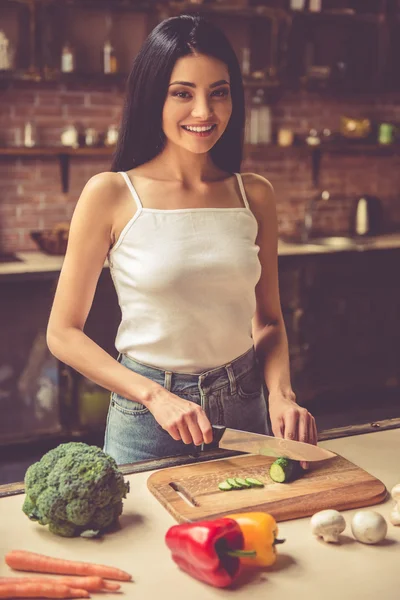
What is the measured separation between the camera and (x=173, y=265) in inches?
67.6

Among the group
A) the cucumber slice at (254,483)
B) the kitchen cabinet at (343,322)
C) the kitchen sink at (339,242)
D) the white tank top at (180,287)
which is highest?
the white tank top at (180,287)

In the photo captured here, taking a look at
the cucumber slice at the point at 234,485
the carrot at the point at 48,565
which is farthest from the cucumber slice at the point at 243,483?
the carrot at the point at 48,565

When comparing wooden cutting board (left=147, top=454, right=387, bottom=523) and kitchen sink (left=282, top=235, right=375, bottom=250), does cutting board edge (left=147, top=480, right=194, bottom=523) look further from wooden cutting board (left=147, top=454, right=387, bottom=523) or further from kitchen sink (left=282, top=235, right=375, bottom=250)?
kitchen sink (left=282, top=235, right=375, bottom=250)

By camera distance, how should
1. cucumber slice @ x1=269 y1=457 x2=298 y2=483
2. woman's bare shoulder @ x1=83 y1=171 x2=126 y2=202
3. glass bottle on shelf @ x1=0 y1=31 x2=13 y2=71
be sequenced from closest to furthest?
cucumber slice @ x1=269 y1=457 x2=298 y2=483 → woman's bare shoulder @ x1=83 y1=171 x2=126 y2=202 → glass bottle on shelf @ x1=0 y1=31 x2=13 y2=71

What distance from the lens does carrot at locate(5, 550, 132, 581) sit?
115cm

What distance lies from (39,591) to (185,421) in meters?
0.44

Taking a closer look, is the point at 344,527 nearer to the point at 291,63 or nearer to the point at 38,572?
the point at 38,572

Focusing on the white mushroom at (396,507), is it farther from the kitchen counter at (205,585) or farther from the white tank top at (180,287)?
the white tank top at (180,287)

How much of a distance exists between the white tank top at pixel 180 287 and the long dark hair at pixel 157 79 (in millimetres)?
92

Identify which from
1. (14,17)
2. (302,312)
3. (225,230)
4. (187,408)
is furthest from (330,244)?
(187,408)

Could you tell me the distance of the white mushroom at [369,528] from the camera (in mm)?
1237

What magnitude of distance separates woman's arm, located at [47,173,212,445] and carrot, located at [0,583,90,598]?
1.66 feet

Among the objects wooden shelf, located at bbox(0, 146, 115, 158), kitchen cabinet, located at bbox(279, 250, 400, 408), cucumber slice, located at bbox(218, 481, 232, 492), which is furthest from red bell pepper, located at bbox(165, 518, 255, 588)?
wooden shelf, located at bbox(0, 146, 115, 158)

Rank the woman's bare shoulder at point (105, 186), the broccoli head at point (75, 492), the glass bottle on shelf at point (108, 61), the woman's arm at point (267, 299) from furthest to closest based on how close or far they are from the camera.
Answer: the glass bottle on shelf at point (108, 61) < the woman's arm at point (267, 299) < the woman's bare shoulder at point (105, 186) < the broccoli head at point (75, 492)
